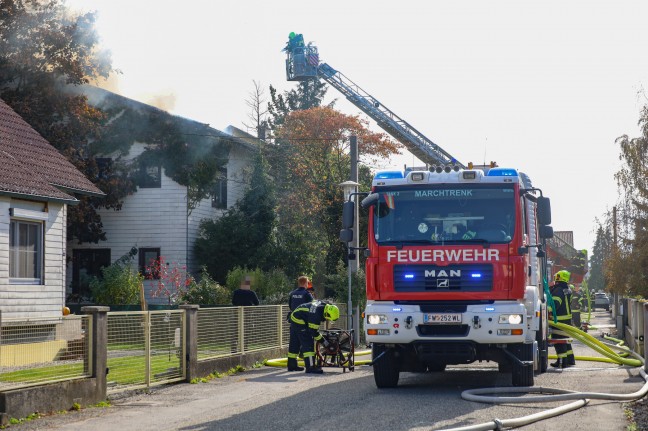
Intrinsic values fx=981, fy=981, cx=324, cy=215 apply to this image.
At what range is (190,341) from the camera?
1598 cm

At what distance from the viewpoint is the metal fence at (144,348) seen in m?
13.9

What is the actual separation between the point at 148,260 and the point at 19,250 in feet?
47.6

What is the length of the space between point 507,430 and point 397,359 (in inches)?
177

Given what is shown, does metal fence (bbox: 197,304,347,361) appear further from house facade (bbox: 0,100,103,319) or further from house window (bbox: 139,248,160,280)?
house window (bbox: 139,248,160,280)

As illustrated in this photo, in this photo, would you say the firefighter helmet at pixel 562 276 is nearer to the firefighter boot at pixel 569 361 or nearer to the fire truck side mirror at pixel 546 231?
the firefighter boot at pixel 569 361

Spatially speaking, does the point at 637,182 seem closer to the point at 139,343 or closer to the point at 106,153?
the point at 106,153

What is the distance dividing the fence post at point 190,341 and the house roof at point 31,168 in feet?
17.1

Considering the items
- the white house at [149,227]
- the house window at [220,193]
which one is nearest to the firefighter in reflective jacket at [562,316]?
the white house at [149,227]

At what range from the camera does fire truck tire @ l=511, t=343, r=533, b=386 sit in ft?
45.4

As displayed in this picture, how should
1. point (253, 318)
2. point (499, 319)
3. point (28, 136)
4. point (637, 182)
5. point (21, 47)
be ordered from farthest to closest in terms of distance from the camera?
point (637, 182)
point (21, 47)
point (28, 136)
point (253, 318)
point (499, 319)

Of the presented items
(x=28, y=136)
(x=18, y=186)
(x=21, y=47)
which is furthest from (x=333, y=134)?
(x=18, y=186)

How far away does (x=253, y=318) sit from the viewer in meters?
19.3

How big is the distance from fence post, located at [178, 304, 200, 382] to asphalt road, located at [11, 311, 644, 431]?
41 centimetres

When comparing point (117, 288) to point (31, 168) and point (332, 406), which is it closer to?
point (31, 168)
